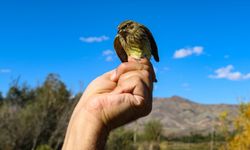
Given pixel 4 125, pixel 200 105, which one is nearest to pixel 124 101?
pixel 4 125

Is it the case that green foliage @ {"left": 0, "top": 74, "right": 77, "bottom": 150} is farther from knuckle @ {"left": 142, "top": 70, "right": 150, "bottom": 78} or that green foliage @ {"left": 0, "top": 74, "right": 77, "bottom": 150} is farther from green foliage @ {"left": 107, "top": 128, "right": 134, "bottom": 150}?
knuckle @ {"left": 142, "top": 70, "right": 150, "bottom": 78}

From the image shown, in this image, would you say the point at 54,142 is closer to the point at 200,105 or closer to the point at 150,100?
the point at 150,100

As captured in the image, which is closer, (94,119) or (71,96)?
(94,119)

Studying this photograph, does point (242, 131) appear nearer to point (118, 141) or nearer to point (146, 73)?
point (146, 73)

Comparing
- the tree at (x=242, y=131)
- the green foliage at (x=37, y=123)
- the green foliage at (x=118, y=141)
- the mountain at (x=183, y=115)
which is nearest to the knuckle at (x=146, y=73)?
the tree at (x=242, y=131)

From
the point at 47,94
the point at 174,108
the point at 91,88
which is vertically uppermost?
the point at 174,108

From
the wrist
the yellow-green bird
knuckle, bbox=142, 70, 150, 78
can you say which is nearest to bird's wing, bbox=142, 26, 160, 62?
the yellow-green bird
